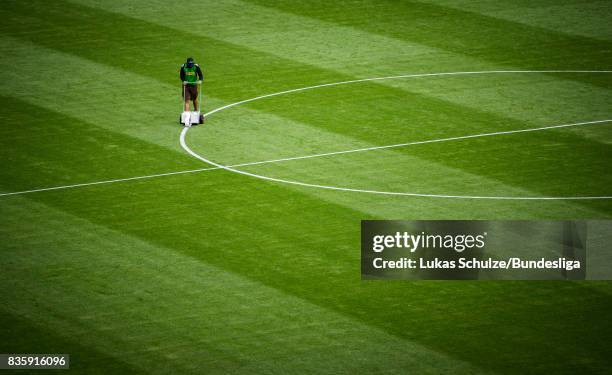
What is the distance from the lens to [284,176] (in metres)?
27.2

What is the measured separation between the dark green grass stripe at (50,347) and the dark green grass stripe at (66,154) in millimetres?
6830

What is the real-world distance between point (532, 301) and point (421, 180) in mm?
6302

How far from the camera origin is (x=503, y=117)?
31.0 m

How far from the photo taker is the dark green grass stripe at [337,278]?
19609 mm

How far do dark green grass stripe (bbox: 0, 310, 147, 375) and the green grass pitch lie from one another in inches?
1.8

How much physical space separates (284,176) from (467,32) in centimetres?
1279

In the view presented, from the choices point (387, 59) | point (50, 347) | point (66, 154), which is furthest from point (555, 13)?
point (50, 347)

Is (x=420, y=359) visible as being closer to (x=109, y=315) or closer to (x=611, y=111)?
(x=109, y=315)

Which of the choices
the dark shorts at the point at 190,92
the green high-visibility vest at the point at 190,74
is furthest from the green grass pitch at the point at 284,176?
the green high-visibility vest at the point at 190,74

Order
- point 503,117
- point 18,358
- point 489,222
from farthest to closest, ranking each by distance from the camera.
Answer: point 503,117, point 489,222, point 18,358

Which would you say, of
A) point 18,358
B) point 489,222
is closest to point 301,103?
point 489,222

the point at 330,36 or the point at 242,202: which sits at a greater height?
the point at 330,36

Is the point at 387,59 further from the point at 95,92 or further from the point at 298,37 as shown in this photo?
the point at 95,92

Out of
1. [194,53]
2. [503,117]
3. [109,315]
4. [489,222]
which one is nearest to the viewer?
[109,315]
